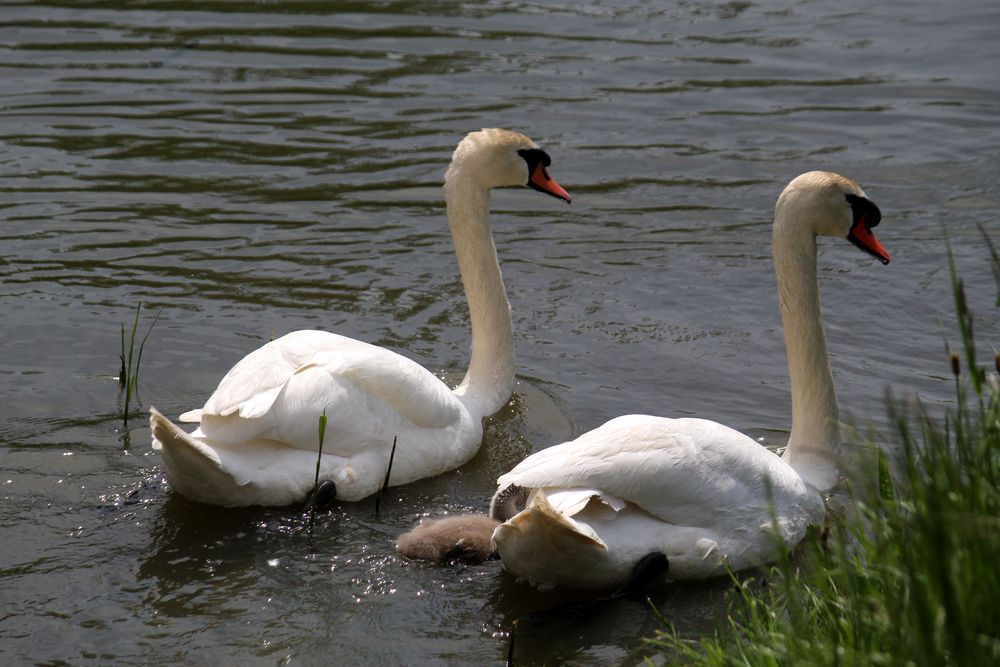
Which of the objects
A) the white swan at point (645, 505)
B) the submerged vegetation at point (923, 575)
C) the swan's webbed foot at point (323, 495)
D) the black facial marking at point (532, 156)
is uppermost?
the black facial marking at point (532, 156)

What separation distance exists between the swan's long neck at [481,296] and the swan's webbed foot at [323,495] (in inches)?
53.0

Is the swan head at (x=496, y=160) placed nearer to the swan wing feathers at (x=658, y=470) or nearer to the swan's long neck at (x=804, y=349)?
the swan's long neck at (x=804, y=349)

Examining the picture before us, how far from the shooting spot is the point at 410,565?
5.37 m

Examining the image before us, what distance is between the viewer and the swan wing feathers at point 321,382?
582 cm

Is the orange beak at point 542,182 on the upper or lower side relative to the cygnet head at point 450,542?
upper

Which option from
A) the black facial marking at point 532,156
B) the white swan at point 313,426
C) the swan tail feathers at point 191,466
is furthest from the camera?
the black facial marking at point 532,156

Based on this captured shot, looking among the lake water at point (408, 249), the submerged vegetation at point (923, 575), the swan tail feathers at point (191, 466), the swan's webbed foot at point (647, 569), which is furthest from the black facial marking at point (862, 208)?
the swan tail feathers at point (191, 466)

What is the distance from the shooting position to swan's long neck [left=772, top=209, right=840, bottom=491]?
608cm

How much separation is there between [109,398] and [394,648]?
9.59 ft

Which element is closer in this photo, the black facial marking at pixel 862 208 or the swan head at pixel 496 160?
the black facial marking at pixel 862 208

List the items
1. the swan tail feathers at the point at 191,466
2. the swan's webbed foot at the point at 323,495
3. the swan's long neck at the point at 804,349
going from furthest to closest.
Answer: the swan's long neck at the point at 804,349 < the swan's webbed foot at the point at 323,495 < the swan tail feathers at the point at 191,466

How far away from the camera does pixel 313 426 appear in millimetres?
5848

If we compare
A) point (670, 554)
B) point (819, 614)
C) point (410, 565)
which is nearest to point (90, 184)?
point (410, 565)

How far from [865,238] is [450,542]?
2.45m
